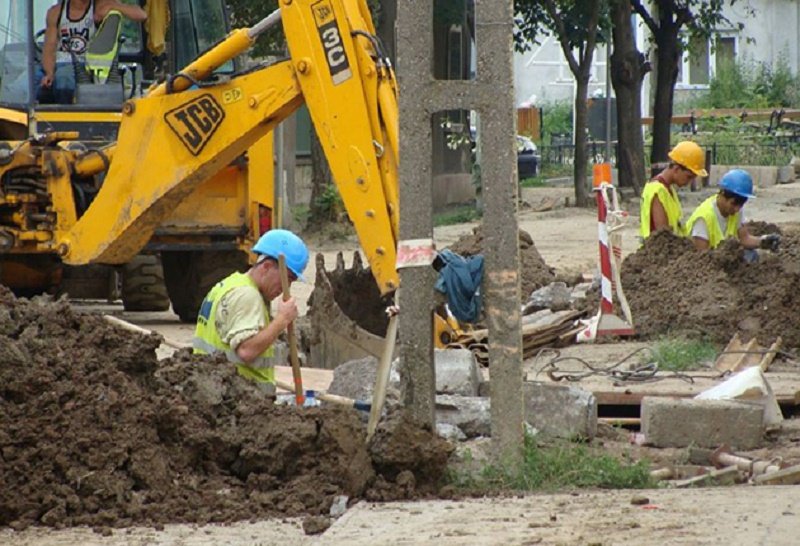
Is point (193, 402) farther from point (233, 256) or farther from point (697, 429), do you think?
point (233, 256)

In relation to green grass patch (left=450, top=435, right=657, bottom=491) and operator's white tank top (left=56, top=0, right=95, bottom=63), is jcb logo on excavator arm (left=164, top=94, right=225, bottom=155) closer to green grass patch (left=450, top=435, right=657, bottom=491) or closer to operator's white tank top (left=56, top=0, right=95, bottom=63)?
Result: operator's white tank top (left=56, top=0, right=95, bottom=63)

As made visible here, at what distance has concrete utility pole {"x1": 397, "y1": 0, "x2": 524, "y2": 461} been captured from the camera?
26.5 feet

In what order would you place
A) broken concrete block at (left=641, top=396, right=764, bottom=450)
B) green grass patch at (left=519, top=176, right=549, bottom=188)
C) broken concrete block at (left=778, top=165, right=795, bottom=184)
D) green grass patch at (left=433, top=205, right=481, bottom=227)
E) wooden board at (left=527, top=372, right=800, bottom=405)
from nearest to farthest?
broken concrete block at (left=641, top=396, right=764, bottom=450) < wooden board at (left=527, top=372, right=800, bottom=405) < green grass patch at (left=433, top=205, right=481, bottom=227) < broken concrete block at (left=778, top=165, right=795, bottom=184) < green grass patch at (left=519, top=176, right=549, bottom=188)

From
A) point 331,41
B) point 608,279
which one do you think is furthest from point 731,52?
point 331,41

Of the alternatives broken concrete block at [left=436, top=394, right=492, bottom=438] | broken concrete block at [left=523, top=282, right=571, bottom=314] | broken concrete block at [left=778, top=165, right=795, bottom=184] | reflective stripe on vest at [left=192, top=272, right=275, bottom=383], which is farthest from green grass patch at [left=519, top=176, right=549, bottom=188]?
reflective stripe on vest at [left=192, top=272, right=275, bottom=383]

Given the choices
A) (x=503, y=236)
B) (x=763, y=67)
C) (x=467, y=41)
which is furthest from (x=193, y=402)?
(x=763, y=67)

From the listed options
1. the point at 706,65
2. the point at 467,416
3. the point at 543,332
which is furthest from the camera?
the point at 706,65

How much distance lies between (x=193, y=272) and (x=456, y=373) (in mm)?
6647

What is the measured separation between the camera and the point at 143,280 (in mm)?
16234

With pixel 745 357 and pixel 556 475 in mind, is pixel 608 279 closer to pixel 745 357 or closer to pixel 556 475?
pixel 745 357

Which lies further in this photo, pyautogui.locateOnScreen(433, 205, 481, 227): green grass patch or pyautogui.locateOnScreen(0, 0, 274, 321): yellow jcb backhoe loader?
pyautogui.locateOnScreen(433, 205, 481, 227): green grass patch

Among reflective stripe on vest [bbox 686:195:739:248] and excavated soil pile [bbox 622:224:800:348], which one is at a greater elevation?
reflective stripe on vest [bbox 686:195:739:248]

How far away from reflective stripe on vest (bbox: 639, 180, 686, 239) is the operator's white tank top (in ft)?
15.3

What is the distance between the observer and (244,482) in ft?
25.9
